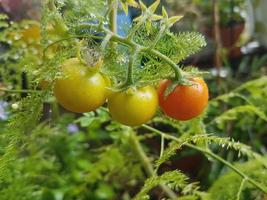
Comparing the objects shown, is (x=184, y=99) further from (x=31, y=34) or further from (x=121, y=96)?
(x=31, y=34)

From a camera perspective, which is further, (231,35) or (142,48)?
(231,35)

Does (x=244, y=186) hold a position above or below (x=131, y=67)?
below

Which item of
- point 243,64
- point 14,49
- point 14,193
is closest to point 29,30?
point 14,49

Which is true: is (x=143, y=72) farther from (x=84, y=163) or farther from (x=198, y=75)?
(x=84, y=163)

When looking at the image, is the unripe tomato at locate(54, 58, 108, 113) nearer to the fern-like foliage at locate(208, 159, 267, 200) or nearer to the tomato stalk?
the tomato stalk

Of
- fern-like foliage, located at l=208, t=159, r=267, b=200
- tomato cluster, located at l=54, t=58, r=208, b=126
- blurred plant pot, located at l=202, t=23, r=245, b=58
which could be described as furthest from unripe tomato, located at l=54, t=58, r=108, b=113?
blurred plant pot, located at l=202, t=23, r=245, b=58

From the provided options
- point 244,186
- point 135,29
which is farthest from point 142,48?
point 244,186
